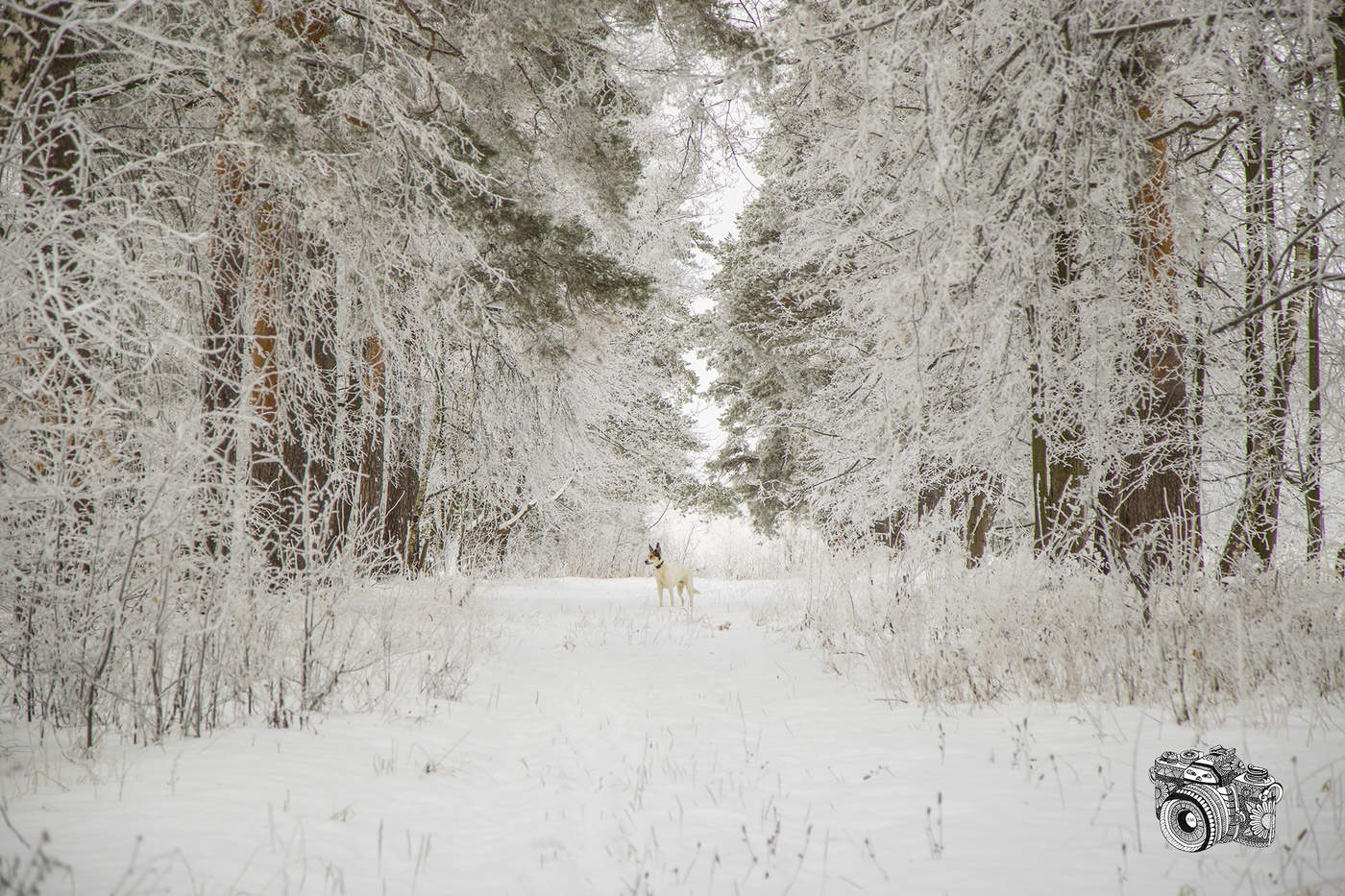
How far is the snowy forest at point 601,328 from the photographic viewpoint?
12.0ft

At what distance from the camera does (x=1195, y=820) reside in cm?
258

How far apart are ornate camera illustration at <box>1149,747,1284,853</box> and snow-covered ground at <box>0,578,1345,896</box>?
5 centimetres

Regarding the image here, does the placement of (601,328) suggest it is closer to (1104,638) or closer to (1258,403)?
(1104,638)

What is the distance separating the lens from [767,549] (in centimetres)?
1933

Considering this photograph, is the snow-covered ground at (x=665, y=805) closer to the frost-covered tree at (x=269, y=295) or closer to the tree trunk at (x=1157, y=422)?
the frost-covered tree at (x=269, y=295)

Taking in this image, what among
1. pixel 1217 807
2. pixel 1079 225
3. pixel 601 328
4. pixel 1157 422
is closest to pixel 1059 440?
pixel 1157 422

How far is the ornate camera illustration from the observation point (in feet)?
8.36

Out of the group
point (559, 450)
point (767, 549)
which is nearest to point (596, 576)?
point (767, 549)

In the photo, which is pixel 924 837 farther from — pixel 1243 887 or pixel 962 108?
pixel 962 108

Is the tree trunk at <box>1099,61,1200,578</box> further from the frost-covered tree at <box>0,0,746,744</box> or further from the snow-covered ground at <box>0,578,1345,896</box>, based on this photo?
the frost-covered tree at <box>0,0,746,744</box>

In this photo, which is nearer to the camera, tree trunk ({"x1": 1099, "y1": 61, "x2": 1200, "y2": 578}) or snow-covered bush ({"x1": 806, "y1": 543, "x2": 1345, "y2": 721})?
snow-covered bush ({"x1": 806, "y1": 543, "x2": 1345, "y2": 721})

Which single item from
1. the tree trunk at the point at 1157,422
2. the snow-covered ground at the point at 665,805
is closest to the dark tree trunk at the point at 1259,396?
the tree trunk at the point at 1157,422

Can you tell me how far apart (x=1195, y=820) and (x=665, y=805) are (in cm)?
199

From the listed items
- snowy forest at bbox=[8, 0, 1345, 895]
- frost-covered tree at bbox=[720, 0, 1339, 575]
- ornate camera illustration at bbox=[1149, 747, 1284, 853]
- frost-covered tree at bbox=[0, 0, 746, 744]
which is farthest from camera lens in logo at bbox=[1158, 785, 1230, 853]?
frost-covered tree at bbox=[0, 0, 746, 744]
